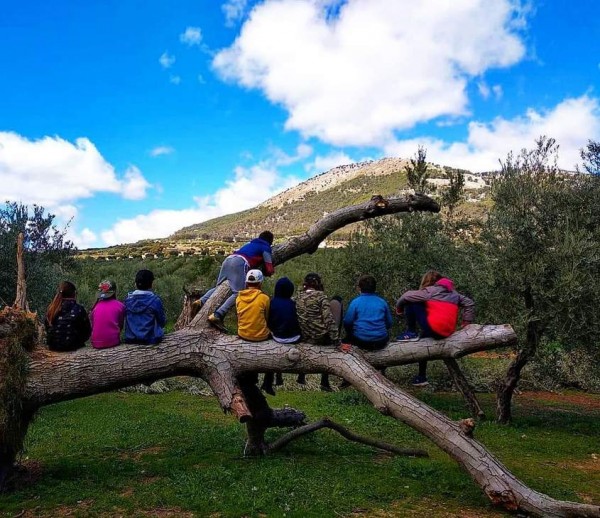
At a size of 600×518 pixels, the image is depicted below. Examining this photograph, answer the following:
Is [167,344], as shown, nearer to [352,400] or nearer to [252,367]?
[252,367]

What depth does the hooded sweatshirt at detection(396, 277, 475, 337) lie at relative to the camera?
8266 millimetres

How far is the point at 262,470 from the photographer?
8438 millimetres

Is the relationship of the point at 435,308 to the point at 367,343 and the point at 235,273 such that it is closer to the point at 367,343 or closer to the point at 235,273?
the point at 367,343

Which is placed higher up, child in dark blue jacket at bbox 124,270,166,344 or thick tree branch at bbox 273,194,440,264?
thick tree branch at bbox 273,194,440,264

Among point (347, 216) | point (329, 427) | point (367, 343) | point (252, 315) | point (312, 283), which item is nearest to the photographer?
point (252, 315)

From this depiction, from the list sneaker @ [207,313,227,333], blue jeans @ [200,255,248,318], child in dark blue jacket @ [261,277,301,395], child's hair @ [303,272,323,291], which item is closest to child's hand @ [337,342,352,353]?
child in dark blue jacket @ [261,277,301,395]

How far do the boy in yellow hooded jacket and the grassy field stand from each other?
2313mm

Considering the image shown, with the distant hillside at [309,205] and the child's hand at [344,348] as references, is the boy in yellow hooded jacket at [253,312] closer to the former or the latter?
the child's hand at [344,348]

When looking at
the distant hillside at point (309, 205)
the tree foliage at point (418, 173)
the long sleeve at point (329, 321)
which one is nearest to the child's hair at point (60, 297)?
the long sleeve at point (329, 321)

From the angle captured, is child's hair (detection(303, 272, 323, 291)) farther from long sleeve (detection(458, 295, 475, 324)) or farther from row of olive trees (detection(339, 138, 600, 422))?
row of olive trees (detection(339, 138, 600, 422))

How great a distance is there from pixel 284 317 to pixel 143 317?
234cm

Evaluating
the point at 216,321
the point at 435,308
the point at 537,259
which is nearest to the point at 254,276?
the point at 216,321

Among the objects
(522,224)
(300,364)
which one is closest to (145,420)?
(300,364)

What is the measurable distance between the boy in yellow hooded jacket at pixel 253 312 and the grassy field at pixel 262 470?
231cm
